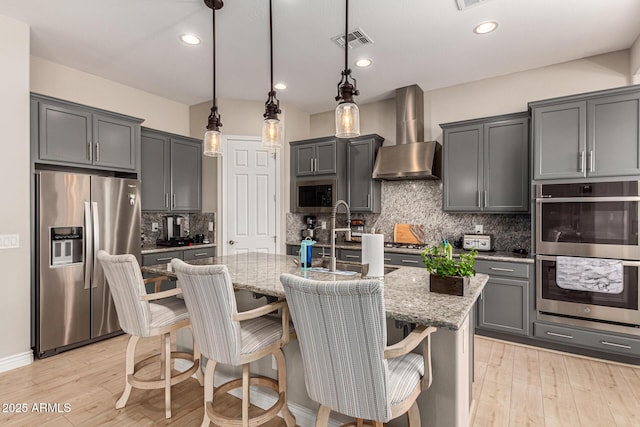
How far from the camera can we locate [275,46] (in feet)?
10.3

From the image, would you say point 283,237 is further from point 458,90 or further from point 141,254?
point 458,90

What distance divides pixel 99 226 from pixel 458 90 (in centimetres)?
435

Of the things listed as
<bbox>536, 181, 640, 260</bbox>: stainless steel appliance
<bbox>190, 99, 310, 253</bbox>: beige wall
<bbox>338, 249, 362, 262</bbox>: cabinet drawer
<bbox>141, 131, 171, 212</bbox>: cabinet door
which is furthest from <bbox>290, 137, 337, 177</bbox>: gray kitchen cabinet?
<bbox>536, 181, 640, 260</bbox>: stainless steel appliance

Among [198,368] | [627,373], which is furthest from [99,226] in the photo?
[627,373]

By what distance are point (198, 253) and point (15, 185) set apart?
1987 millimetres

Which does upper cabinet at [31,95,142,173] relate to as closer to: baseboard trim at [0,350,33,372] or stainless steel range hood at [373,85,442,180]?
baseboard trim at [0,350,33,372]

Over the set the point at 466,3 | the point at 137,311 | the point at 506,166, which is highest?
the point at 466,3

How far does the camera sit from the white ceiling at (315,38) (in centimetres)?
255

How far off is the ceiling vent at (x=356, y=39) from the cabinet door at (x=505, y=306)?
Answer: 2651 mm

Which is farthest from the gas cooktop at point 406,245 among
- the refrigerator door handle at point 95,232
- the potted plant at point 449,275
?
the refrigerator door handle at point 95,232

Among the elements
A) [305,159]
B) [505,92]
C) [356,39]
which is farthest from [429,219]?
[356,39]

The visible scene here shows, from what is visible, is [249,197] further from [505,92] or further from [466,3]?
[505,92]

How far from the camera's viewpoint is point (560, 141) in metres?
3.03

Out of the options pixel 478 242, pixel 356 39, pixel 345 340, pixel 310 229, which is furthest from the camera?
pixel 310 229
